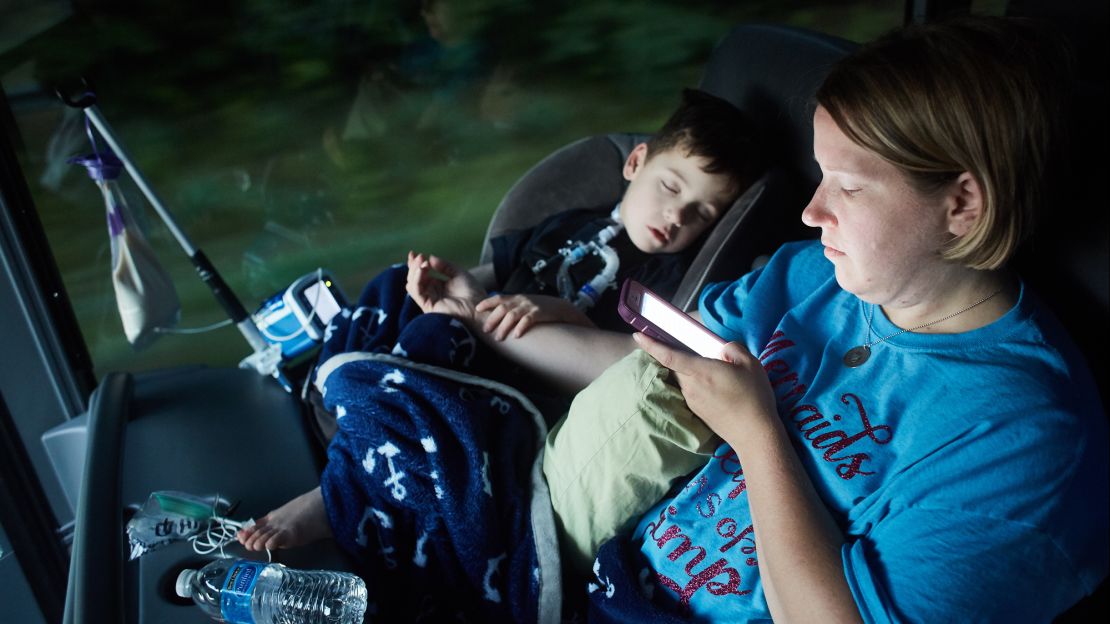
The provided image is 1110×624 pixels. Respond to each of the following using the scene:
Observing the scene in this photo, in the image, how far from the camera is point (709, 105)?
1633mm

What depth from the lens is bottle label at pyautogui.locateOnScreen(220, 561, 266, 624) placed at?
101cm

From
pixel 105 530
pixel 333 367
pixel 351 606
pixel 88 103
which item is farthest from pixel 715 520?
pixel 88 103

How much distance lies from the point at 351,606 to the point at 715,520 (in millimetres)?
503

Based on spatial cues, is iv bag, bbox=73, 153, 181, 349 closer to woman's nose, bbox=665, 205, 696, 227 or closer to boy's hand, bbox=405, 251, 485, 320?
boy's hand, bbox=405, 251, 485, 320

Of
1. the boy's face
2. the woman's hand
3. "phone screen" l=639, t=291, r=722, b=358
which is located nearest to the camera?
the woman's hand

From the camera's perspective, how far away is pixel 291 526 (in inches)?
45.7

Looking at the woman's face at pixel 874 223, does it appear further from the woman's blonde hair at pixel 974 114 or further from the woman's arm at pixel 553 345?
the woman's arm at pixel 553 345

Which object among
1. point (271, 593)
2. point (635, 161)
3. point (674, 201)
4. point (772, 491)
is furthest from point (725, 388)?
point (635, 161)

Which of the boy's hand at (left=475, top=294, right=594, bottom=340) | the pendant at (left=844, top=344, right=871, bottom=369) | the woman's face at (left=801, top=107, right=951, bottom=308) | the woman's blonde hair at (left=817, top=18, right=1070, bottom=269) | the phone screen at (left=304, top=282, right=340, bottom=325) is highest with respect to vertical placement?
the woman's blonde hair at (left=817, top=18, right=1070, bottom=269)

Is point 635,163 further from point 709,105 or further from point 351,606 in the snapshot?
point 351,606

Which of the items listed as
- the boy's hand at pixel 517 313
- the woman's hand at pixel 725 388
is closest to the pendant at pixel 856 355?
the woman's hand at pixel 725 388

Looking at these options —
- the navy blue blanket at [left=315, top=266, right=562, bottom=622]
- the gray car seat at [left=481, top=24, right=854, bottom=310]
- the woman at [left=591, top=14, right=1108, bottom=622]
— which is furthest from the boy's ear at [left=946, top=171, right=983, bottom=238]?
the navy blue blanket at [left=315, top=266, right=562, bottom=622]

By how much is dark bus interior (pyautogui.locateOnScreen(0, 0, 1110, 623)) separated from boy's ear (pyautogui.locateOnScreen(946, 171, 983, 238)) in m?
0.11

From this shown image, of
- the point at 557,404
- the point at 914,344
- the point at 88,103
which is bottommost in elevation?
the point at 557,404
